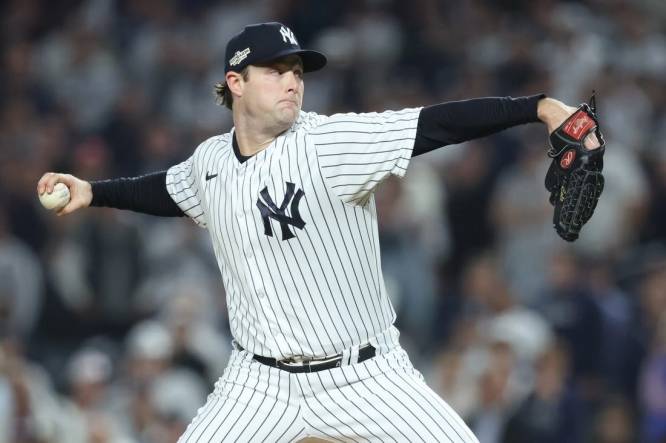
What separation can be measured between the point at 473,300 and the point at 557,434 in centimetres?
130

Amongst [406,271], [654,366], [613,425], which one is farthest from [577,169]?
[406,271]

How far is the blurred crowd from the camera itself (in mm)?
7066

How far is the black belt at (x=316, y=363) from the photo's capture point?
3.98 meters

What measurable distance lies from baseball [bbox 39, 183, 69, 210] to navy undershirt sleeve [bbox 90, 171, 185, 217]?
0.19m

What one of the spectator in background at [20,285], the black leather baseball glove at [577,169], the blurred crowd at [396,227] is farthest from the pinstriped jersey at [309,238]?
the spectator in background at [20,285]

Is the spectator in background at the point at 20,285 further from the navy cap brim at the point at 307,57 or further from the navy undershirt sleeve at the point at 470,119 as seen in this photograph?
the navy undershirt sleeve at the point at 470,119

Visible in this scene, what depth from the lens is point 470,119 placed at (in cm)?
365

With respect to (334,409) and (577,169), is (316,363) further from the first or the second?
(577,169)

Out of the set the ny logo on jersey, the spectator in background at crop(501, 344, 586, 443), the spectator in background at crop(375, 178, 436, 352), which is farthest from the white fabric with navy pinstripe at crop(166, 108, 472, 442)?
the spectator in background at crop(375, 178, 436, 352)

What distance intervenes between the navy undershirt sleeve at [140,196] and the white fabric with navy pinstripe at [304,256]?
0.44 m

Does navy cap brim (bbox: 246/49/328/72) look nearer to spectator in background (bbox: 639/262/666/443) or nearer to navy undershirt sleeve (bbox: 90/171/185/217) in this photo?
navy undershirt sleeve (bbox: 90/171/185/217)

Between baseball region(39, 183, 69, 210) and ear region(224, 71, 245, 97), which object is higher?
ear region(224, 71, 245, 97)

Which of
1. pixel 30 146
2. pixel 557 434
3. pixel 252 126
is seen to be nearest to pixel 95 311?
pixel 30 146

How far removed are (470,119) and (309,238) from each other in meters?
0.64
